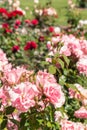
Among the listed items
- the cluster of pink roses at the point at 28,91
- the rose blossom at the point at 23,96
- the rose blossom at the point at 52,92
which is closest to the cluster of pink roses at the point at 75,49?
the cluster of pink roses at the point at 28,91

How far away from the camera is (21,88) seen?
90.4 inches

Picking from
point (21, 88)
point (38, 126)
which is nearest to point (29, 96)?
point (21, 88)

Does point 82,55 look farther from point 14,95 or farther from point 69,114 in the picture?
point 14,95

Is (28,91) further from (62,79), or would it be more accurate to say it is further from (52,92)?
(62,79)

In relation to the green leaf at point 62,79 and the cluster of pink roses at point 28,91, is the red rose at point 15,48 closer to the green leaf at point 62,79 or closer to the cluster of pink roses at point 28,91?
the green leaf at point 62,79

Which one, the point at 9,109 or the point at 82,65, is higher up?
the point at 82,65

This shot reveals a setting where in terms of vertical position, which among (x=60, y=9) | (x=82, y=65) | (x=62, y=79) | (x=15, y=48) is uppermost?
(x=60, y=9)

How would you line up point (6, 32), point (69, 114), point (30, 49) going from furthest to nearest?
point (6, 32) < point (30, 49) < point (69, 114)

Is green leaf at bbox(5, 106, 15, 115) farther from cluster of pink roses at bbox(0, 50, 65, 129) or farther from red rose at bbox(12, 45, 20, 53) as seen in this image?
red rose at bbox(12, 45, 20, 53)

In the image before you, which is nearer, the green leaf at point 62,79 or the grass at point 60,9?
the green leaf at point 62,79

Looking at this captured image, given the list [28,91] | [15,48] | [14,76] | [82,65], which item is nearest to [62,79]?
[82,65]

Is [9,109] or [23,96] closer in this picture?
[23,96]

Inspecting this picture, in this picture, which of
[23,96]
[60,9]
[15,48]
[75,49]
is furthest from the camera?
[60,9]

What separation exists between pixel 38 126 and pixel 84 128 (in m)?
0.34
